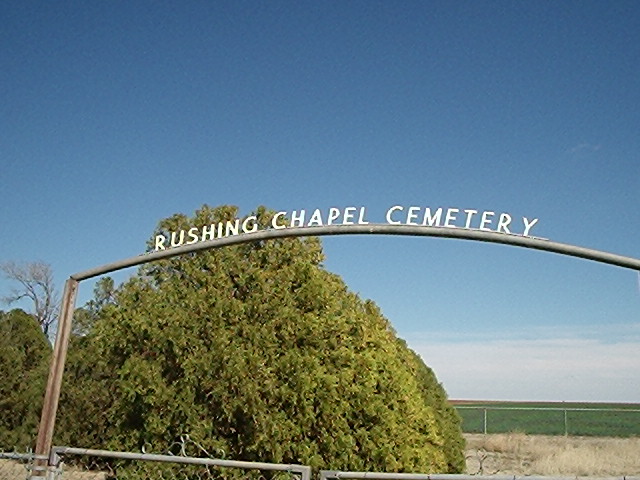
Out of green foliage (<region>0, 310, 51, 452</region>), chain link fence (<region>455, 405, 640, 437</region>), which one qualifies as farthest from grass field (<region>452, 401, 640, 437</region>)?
green foliage (<region>0, 310, 51, 452</region>)

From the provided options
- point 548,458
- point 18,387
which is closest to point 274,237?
point 18,387

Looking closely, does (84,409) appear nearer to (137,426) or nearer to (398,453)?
(137,426)

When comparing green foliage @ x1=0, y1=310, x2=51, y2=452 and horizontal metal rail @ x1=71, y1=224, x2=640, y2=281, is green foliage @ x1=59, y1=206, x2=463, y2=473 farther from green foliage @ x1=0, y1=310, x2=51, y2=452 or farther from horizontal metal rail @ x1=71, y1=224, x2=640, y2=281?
green foliage @ x1=0, y1=310, x2=51, y2=452

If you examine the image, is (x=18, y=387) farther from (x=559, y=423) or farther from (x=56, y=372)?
(x=559, y=423)

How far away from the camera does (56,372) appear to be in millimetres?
7203

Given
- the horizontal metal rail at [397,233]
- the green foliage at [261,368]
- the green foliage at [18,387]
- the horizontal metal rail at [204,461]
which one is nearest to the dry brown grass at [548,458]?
the green foliage at [261,368]

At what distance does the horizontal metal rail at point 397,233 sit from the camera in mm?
6273

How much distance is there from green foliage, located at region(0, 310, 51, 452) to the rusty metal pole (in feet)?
29.4

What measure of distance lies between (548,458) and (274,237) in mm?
18119

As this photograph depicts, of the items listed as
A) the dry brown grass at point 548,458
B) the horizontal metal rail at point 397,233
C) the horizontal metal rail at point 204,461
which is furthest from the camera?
the dry brown grass at point 548,458

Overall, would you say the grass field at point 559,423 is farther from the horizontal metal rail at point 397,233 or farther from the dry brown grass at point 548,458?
the horizontal metal rail at point 397,233

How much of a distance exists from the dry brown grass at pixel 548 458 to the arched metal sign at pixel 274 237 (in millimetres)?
13761

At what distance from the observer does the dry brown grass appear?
21286mm

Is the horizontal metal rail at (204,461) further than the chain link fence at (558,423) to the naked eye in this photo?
No
